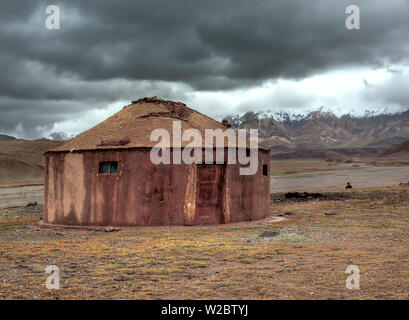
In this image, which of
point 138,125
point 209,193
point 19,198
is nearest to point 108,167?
point 138,125

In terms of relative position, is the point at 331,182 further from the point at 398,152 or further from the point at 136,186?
the point at 398,152

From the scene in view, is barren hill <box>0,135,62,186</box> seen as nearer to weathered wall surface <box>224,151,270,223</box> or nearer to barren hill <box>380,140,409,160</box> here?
weathered wall surface <box>224,151,270,223</box>

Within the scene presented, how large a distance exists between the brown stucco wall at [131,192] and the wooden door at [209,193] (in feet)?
0.71

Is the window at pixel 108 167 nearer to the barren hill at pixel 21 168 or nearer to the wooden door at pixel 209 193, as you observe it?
the wooden door at pixel 209 193

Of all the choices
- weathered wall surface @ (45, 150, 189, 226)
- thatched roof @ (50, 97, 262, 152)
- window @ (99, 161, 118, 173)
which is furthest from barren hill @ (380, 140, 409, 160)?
window @ (99, 161, 118, 173)

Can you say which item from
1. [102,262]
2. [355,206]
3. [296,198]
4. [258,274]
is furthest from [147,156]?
[296,198]

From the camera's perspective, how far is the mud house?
1321 cm

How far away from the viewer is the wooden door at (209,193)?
1371 cm

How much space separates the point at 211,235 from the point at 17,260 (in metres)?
4.96

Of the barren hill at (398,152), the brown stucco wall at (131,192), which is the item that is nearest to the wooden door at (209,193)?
the brown stucco wall at (131,192)

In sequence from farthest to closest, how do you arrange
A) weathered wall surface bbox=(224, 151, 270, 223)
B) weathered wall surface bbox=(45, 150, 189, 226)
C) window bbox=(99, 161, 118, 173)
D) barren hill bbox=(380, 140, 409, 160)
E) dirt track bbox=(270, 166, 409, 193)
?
barren hill bbox=(380, 140, 409, 160) → dirt track bbox=(270, 166, 409, 193) → weathered wall surface bbox=(224, 151, 270, 223) → window bbox=(99, 161, 118, 173) → weathered wall surface bbox=(45, 150, 189, 226)

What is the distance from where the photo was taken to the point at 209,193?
13805 mm

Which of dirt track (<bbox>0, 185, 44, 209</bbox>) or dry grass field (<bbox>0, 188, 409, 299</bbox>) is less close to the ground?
dry grass field (<bbox>0, 188, 409, 299</bbox>)
